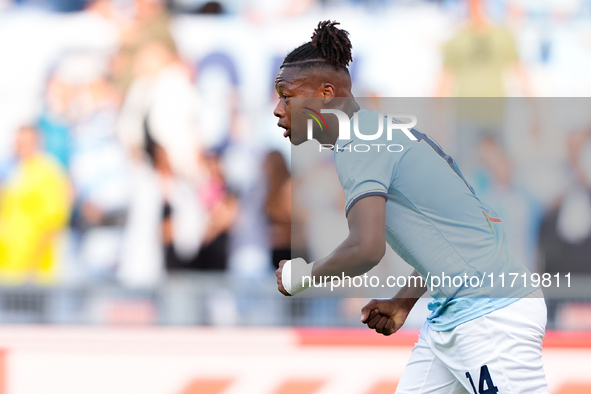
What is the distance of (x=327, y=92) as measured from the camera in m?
2.71

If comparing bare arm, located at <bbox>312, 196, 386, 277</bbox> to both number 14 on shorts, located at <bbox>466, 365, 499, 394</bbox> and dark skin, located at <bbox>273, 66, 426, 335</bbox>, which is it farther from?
number 14 on shorts, located at <bbox>466, 365, 499, 394</bbox>

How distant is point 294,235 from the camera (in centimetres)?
666

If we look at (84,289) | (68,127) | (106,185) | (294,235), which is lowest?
(84,289)

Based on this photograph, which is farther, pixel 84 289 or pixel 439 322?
pixel 84 289

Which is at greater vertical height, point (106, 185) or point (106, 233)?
point (106, 185)

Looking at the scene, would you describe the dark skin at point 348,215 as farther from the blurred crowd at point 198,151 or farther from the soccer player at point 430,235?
the blurred crowd at point 198,151

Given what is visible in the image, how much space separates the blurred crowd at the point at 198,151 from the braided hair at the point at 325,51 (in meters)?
3.90

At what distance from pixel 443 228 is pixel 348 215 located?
385 mm

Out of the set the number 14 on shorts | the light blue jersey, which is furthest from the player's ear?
the number 14 on shorts

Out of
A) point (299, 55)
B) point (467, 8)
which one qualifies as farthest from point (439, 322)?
point (467, 8)

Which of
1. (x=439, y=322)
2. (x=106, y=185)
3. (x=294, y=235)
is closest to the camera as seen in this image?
(x=439, y=322)

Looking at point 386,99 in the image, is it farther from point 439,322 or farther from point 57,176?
point 439,322

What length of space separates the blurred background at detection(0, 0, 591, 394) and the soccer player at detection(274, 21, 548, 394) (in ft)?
12.4

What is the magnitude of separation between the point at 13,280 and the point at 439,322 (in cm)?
511
